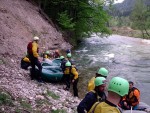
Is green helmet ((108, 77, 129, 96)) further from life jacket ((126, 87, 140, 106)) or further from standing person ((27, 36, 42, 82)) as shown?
standing person ((27, 36, 42, 82))

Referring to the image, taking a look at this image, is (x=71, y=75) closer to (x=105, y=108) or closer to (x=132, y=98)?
(x=132, y=98)

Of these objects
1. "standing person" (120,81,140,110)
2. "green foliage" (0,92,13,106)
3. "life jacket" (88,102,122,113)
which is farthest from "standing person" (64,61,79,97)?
"life jacket" (88,102,122,113)

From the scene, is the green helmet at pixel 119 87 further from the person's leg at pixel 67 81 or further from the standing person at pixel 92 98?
the person's leg at pixel 67 81

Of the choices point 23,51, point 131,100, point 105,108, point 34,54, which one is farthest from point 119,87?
point 23,51

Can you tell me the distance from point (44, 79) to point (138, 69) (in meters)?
8.89

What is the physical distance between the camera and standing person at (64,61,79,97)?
1091 cm

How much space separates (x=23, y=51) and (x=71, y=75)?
5532 mm

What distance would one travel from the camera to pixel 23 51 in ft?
52.6

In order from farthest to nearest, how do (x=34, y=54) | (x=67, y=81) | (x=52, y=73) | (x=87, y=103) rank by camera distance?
(x=52, y=73) → (x=67, y=81) → (x=34, y=54) → (x=87, y=103)

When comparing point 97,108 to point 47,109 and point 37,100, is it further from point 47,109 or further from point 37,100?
point 37,100

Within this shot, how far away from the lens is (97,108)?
3291mm

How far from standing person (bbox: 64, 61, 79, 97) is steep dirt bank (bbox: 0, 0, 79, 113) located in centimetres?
37

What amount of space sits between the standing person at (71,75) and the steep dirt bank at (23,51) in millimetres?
367

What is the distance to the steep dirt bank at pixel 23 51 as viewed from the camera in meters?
8.41
